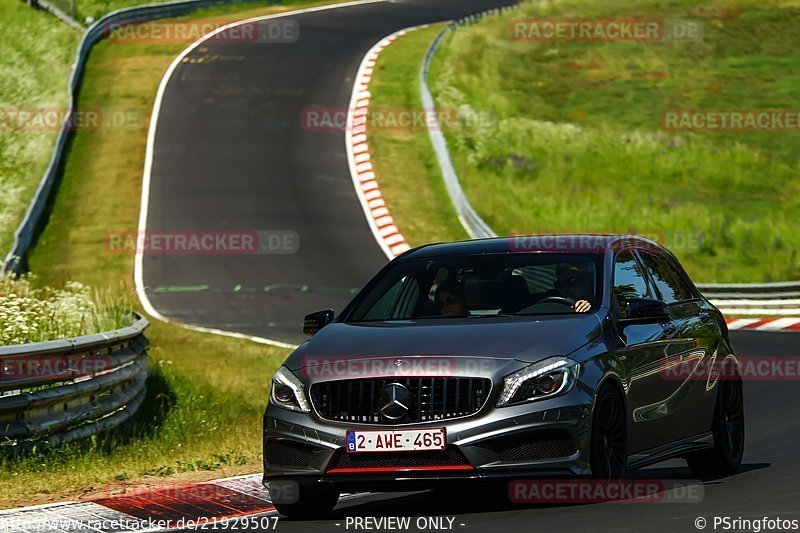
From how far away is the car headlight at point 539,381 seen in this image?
8.31m

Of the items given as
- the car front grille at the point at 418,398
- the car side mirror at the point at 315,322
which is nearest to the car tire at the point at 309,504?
the car front grille at the point at 418,398

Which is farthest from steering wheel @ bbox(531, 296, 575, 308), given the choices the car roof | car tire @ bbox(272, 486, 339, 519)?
car tire @ bbox(272, 486, 339, 519)

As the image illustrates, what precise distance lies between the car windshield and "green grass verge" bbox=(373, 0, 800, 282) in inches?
900

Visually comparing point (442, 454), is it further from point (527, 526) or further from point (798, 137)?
point (798, 137)

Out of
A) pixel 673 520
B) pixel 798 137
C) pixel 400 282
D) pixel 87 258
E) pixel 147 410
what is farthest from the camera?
pixel 798 137

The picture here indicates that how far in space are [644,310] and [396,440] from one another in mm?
1868

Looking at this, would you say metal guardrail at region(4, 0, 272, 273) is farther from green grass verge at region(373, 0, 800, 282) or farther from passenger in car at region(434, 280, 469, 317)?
passenger in car at region(434, 280, 469, 317)

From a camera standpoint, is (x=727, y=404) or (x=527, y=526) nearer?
(x=527, y=526)

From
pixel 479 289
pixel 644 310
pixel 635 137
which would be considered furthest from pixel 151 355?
pixel 635 137

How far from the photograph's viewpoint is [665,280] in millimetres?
10609

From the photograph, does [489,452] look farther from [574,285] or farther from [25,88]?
[25,88]

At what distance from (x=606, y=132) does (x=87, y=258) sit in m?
20.4

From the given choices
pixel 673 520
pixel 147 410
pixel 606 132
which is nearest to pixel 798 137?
pixel 606 132

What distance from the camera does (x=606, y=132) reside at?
152ft
